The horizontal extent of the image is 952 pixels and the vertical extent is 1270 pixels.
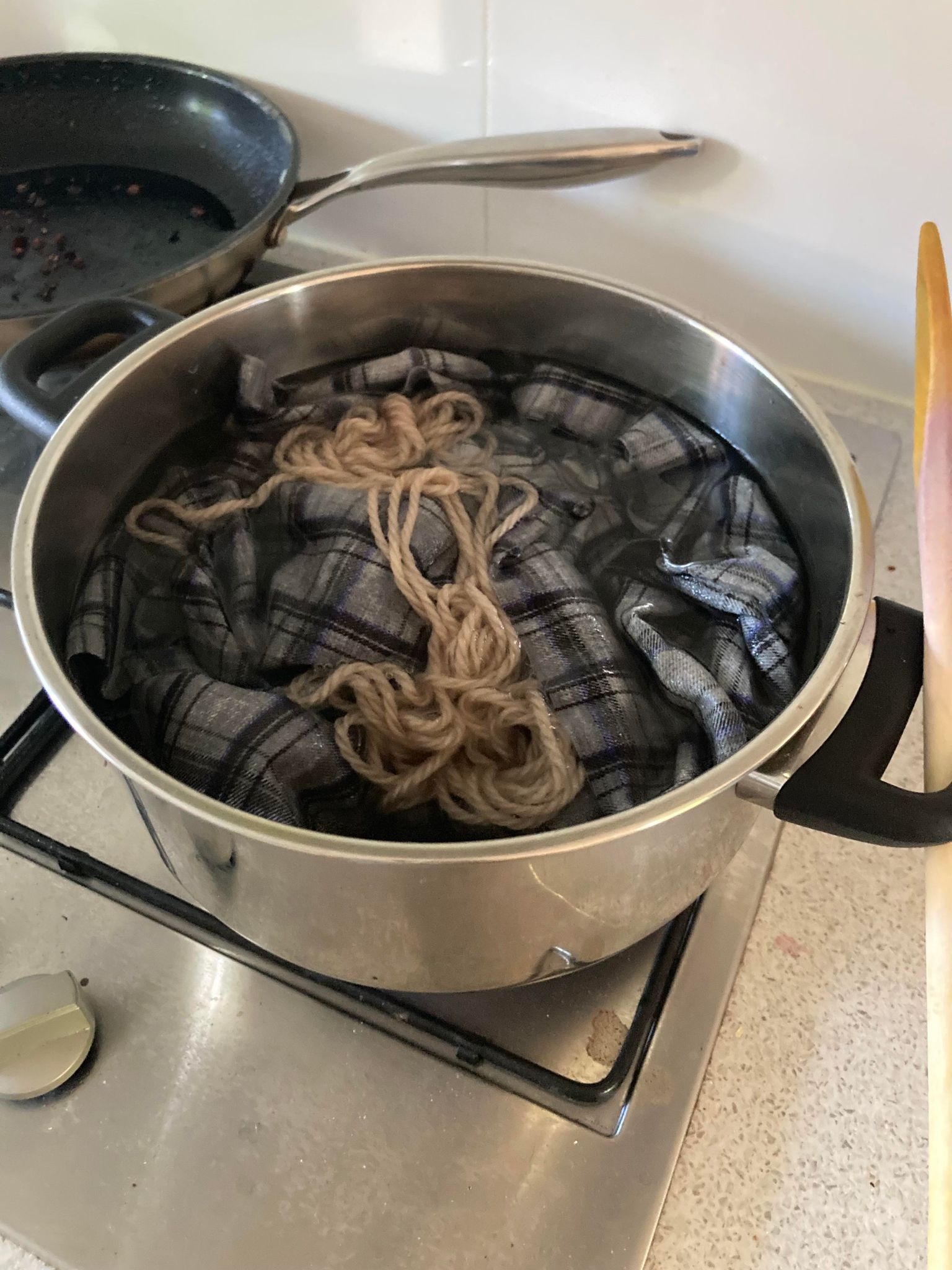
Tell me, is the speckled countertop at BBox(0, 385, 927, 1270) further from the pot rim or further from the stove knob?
the pot rim

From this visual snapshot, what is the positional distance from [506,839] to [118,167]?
770 millimetres

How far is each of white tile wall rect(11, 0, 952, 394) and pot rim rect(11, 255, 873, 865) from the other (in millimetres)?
237

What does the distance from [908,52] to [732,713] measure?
43 centimetres

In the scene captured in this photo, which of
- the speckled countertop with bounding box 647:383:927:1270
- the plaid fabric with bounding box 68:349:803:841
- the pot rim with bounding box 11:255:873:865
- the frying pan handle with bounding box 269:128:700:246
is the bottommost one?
the speckled countertop with bounding box 647:383:927:1270

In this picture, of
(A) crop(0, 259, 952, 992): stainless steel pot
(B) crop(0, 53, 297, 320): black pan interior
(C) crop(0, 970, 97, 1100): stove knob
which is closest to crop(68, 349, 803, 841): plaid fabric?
(A) crop(0, 259, 952, 992): stainless steel pot

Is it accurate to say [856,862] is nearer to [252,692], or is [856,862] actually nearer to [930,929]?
[930,929]

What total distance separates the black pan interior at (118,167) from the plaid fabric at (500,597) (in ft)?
0.86

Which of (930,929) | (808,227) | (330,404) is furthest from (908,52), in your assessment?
(930,929)

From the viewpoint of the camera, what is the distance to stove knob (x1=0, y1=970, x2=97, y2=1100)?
1.53 ft

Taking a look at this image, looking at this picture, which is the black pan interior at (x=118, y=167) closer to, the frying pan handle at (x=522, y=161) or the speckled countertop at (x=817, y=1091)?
the frying pan handle at (x=522, y=161)

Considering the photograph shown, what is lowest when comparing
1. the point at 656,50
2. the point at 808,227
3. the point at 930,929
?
the point at 930,929

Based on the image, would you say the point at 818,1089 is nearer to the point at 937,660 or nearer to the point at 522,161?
the point at 937,660

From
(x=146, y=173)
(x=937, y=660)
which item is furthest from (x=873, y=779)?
(x=146, y=173)

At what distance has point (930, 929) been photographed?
0.37 meters
